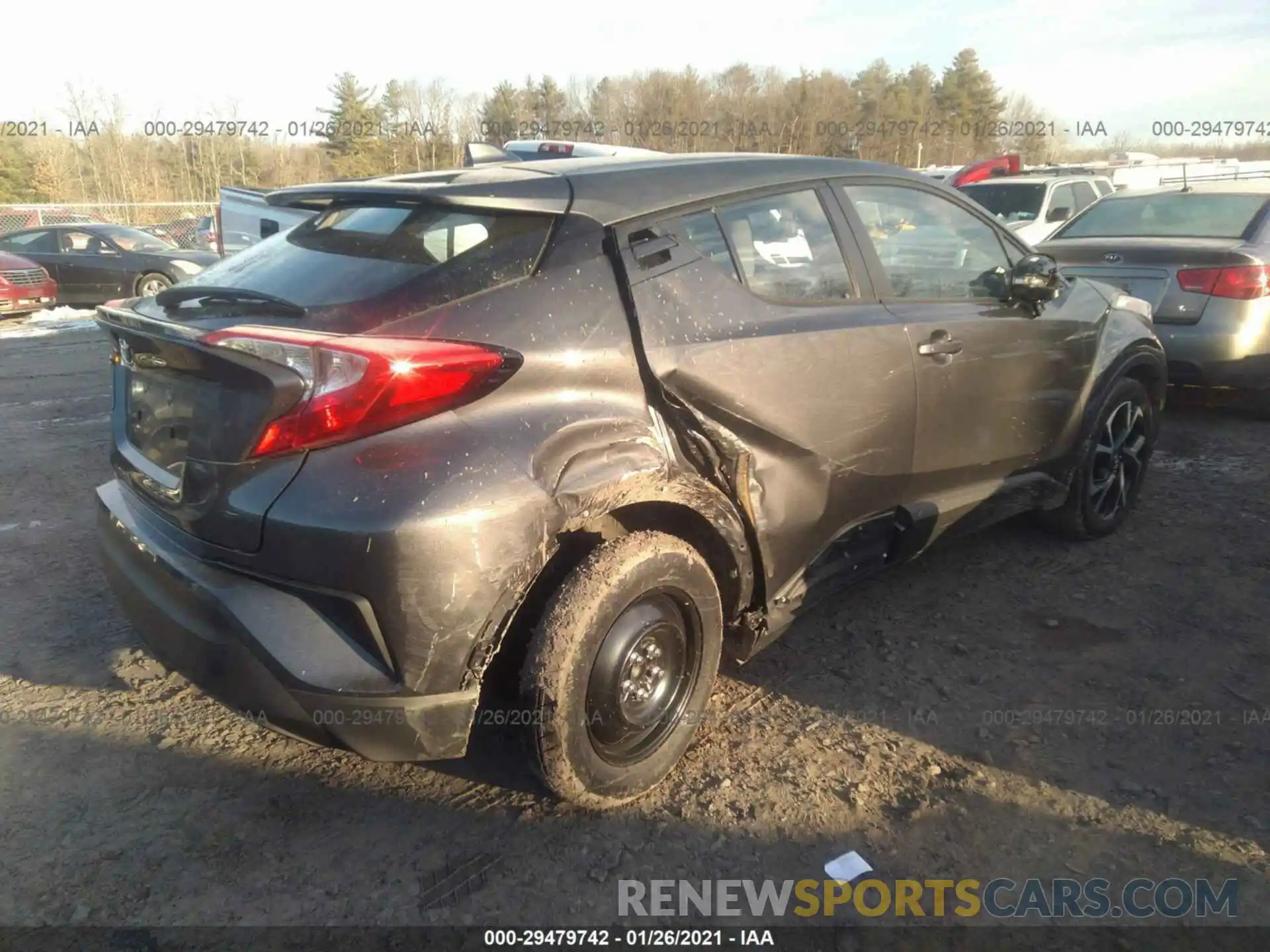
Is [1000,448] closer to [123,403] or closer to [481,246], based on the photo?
[481,246]

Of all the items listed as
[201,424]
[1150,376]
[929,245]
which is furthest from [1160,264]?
[201,424]

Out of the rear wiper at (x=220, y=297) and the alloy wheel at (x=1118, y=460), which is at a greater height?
the rear wiper at (x=220, y=297)

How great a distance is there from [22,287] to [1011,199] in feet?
44.2

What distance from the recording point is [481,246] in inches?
96.4

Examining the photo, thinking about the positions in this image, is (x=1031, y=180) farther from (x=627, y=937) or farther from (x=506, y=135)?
(x=506, y=135)

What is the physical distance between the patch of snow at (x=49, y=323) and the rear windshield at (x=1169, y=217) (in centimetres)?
1101

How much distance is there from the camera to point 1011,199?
12.2 m

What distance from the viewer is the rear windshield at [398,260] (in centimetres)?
233

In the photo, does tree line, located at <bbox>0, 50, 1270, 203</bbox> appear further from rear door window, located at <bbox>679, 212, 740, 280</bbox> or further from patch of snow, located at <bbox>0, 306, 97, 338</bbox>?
rear door window, located at <bbox>679, 212, 740, 280</bbox>

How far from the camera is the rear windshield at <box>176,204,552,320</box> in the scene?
2.33 meters

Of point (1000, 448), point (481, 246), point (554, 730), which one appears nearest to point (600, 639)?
point (554, 730)

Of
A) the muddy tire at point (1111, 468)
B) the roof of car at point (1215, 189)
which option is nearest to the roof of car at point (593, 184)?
the muddy tire at point (1111, 468)

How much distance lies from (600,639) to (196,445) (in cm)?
115

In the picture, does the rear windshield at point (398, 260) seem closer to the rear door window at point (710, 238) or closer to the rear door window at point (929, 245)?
the rear door window at point (710, 238)
